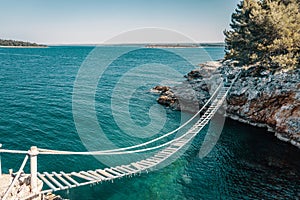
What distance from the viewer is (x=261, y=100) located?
2009 centimetres

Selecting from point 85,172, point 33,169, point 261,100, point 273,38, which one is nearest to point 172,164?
point 85,172

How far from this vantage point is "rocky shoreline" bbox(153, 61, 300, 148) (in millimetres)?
17719

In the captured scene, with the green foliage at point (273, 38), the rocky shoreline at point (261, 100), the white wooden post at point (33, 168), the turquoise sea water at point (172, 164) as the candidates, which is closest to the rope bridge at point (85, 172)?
the white wooden post at point (33, 168)

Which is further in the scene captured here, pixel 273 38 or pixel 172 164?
pixel 273 38

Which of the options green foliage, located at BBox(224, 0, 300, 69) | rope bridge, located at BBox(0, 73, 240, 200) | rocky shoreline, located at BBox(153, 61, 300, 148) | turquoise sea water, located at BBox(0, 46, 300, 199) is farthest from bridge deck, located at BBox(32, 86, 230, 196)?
green foliage, located at BBox(224, 0, 300, 69)

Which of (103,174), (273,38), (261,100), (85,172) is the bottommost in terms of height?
(103,174)

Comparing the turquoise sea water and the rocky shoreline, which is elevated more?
the rocky shoreline

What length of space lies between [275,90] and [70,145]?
16.5m

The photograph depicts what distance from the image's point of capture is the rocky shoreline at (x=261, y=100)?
17719mm

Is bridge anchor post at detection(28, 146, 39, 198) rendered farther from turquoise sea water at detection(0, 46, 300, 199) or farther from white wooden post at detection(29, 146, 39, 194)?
turquoise sea water at detection(0, 46, 300, 199)

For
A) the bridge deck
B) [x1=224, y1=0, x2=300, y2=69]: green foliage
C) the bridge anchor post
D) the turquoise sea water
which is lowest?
the turquoise sea water

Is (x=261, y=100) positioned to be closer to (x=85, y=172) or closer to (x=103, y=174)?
(x=103, y=174)

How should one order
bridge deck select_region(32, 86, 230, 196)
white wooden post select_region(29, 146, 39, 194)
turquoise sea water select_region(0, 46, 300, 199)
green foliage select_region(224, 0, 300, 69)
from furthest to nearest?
green foliage select_region(224, 0, 300, 69) < turquoise sea water select_region(0, 46, 300, 199) < bridge deck select_region(32, 86, 230, 196) < white wooden post select_region(29, 146, 39, 194)

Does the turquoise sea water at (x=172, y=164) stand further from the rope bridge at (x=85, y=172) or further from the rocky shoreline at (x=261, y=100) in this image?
the rocky shoreline at (x=261, y=100)
